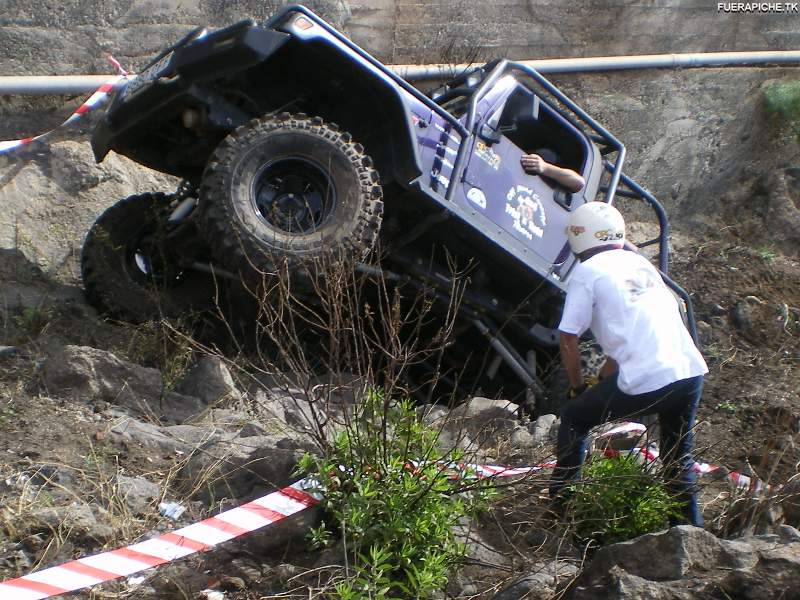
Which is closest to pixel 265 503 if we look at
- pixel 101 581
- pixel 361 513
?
pixel 361 513

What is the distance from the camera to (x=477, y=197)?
6238 millimetres

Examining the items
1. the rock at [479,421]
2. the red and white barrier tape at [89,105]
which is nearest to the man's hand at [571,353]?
the rock at [479,421]

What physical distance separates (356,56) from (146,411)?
2.13 meters

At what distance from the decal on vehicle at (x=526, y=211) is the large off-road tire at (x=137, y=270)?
1933 mm

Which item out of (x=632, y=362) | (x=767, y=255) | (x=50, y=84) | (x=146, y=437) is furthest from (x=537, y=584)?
(x=767, y=255)

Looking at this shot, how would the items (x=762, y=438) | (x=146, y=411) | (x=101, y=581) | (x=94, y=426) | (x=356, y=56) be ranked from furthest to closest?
(x=762, y=438)
(x=356, y=56)
(x=146, y=411)
(x=94, y=426)
(x=101, y=581)

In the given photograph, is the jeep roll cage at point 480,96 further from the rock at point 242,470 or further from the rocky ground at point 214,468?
the rock at point 242,470

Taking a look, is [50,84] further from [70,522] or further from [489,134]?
[70,522]

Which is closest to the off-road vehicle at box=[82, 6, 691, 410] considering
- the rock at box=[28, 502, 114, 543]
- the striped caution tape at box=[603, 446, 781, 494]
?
the striped caution tape at box=[603, 446, 781, 494]

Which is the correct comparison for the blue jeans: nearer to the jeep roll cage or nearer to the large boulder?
the large boulder

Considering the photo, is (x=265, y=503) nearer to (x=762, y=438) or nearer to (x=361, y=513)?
(x=361, y=513)

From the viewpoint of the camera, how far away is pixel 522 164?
6566mm

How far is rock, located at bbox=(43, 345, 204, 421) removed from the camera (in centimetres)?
550

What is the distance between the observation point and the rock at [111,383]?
5.50 m
